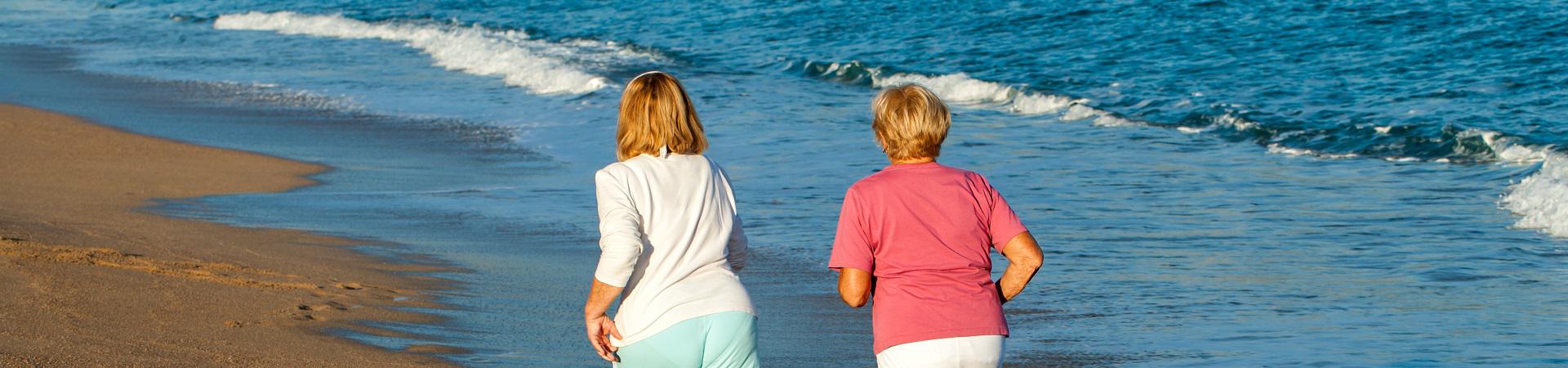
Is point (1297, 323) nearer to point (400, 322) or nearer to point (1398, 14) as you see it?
point (400, 322)

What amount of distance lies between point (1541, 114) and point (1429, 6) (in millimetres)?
8051

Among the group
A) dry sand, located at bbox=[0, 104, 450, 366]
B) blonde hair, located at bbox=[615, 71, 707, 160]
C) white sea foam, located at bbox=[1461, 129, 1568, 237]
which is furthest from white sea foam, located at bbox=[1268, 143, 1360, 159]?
blonde hair, located at bbox=[615, 71, 707, 160]

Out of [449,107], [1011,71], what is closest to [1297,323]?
[449,107]

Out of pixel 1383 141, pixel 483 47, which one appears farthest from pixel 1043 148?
pixel 483 47

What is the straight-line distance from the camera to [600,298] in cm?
339

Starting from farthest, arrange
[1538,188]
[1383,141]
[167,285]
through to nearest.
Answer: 1. [1383,141]
2. [1538,188]
3. [167,285]

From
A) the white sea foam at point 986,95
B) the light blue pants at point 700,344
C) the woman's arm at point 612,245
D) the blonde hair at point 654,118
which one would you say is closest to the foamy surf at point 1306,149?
the white sea foam at point 986,95

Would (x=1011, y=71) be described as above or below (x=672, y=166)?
below

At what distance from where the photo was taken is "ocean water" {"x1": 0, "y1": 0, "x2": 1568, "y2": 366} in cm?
640

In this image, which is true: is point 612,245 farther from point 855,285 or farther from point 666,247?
point 855,285

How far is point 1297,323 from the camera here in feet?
20.6

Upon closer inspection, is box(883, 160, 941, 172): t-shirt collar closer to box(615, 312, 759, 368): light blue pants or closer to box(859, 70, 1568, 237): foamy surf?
box(615, 312, 759, 368): light blue pants

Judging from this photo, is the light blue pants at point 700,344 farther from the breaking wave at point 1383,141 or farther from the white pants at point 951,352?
the breaking wave at point 1383,141

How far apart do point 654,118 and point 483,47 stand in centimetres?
1971
